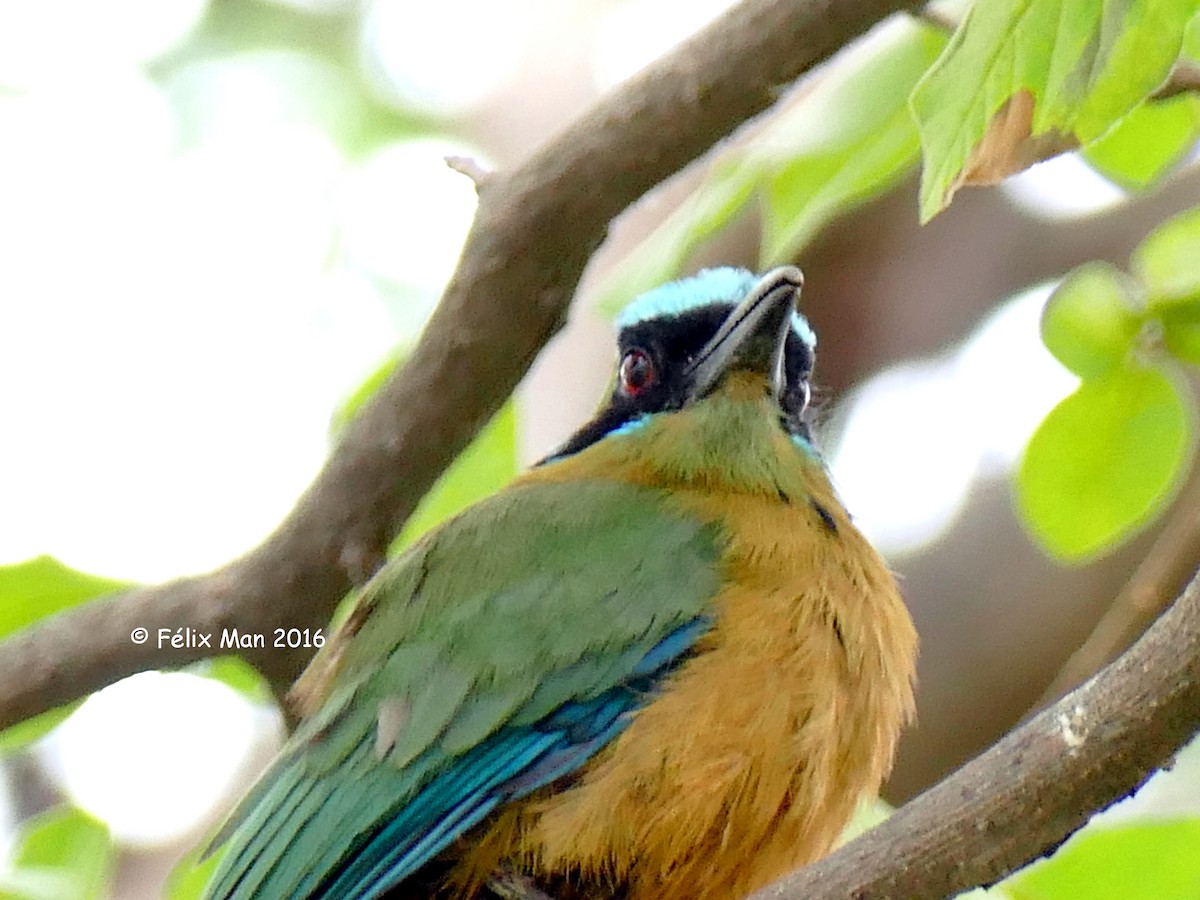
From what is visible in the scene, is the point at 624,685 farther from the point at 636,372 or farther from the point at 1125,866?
the point at 636,372

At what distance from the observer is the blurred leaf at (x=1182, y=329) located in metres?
2.32

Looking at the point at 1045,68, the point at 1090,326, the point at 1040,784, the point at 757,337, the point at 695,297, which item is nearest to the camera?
the point at 1045,68

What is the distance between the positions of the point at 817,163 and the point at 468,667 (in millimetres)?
992

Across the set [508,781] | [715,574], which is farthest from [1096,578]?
[508,781]

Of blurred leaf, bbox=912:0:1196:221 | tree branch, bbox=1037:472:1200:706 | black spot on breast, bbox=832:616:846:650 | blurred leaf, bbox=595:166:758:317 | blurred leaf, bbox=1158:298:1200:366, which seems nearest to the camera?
blurred leaf, bbox=912:0:1196:221

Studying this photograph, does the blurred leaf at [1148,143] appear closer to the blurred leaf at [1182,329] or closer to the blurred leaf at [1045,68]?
the blurred leaf at [1182,329]

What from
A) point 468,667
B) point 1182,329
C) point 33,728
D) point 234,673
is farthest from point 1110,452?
point 33,728

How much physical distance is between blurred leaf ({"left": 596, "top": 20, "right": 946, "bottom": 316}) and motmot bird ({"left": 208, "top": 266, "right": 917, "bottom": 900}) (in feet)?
1.78

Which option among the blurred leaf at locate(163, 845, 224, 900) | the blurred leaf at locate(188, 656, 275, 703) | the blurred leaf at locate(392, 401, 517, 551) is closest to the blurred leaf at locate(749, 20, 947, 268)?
the blurred leaf at locate(392, 401, 517, 551)

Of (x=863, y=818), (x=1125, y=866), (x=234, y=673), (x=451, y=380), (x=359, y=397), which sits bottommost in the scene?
(x=1125, y=866)

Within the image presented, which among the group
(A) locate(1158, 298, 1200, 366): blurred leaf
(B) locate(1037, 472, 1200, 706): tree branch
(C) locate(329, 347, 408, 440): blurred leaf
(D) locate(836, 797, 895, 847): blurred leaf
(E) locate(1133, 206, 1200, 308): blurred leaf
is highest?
(C) locate(329, 347, 408, 440): blurred leaf

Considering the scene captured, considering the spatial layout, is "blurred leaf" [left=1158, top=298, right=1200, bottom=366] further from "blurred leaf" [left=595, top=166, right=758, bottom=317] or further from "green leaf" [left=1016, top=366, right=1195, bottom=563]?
"blurred leaf" [left=595, top=166, right=758, bottom=317]

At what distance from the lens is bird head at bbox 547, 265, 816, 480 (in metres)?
3.22

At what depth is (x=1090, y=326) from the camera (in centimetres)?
234
